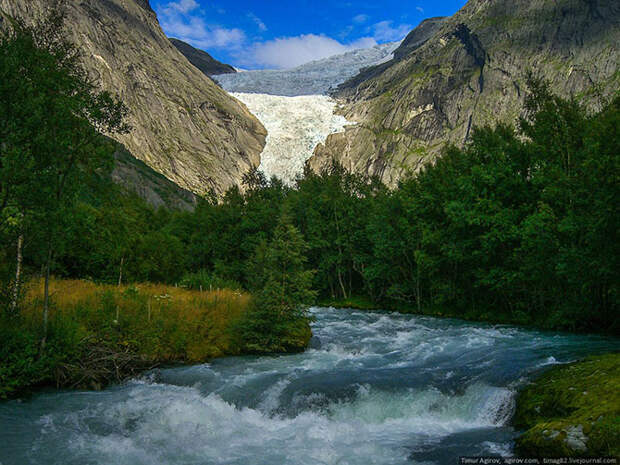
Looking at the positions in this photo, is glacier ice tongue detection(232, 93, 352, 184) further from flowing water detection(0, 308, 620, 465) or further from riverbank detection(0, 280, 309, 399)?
flowing water detection(0, 308, 620, 465)

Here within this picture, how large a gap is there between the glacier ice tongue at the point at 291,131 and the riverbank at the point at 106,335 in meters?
140

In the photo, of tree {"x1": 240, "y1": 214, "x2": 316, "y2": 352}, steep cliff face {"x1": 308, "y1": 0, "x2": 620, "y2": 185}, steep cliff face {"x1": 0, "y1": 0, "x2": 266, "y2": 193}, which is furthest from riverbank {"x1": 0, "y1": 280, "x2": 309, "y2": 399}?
steep cliff face {"x1": 308, "y1": 0, "x2": 620, "y2": 185}

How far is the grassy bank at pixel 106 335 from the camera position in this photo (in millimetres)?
10680

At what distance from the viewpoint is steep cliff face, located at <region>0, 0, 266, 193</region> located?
12619cm

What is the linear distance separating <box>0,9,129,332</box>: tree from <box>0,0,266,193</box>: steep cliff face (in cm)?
11478

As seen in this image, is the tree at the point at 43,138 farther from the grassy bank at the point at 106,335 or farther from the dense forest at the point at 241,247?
the grassy bank at the point at 106,335

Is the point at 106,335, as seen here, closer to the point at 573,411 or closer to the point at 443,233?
the point at 573,411

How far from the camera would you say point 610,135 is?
1786 cm

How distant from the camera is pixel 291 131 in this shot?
18112 centimetres

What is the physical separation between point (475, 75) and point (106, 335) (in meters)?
153

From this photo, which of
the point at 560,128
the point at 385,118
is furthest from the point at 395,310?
the point at 385,118

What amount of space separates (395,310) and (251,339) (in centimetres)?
2006

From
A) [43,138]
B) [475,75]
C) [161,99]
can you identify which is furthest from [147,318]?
[475,75]

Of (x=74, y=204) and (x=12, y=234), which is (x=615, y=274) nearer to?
(x=74, y=204)
